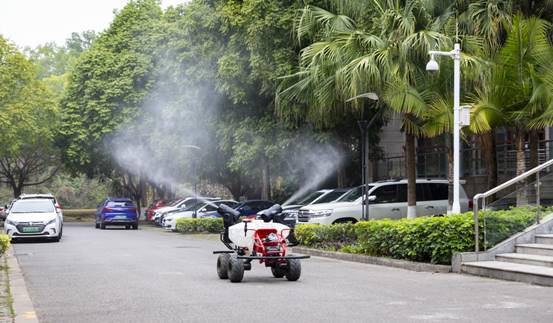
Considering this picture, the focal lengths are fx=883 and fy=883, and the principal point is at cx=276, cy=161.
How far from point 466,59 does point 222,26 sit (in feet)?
45.4

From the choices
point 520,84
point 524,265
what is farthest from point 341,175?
point 524,265

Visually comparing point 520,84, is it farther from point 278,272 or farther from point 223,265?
point 223,265

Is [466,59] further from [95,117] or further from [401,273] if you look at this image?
[95,117]

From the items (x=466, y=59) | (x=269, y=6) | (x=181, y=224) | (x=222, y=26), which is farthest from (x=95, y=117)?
(x=466, y=59)

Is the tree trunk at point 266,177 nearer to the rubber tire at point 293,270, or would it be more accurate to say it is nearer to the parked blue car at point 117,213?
the parked blue car at point 117,213

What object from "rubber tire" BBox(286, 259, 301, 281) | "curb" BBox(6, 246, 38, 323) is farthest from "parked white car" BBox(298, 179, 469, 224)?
"rubber tire" BBox(286, 259, 301, 281)

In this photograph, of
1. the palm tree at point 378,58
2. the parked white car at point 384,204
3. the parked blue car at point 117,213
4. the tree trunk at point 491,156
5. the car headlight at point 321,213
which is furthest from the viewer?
the parked blue car at point 117,213

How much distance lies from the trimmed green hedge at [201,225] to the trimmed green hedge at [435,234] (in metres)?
17.0

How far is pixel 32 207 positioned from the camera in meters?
29.1

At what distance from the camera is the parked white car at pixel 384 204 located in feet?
89.8

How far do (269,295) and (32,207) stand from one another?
18.4 meters

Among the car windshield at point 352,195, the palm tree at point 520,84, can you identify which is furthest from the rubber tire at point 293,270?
the car windshield at point 352,195

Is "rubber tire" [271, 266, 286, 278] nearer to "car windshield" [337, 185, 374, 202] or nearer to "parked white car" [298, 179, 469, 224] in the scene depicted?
"parked white car" [298, 179, 469, 224]

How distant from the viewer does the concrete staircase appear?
46.4 ft
